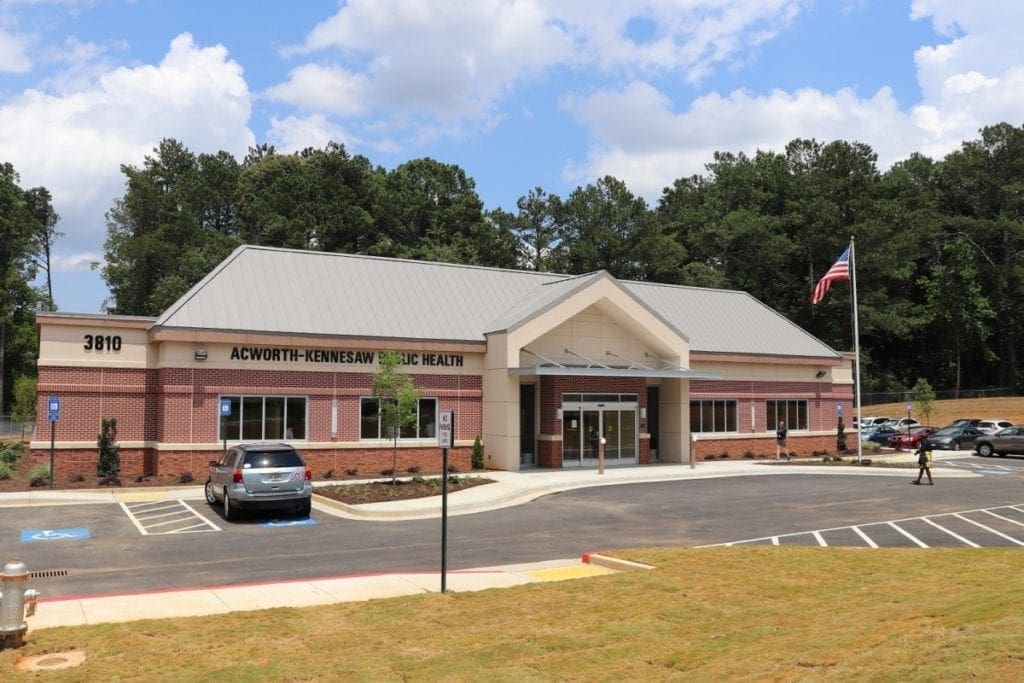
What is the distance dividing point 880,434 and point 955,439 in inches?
172

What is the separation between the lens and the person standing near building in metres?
37.9

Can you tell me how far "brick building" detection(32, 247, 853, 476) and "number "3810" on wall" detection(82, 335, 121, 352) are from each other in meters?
0.04

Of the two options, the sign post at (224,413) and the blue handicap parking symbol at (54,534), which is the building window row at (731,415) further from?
the blue handicap parking symbol at (54,534)

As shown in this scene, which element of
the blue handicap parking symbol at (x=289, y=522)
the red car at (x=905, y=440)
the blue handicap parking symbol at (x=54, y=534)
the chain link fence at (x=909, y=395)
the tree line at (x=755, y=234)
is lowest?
the blue handicap parking symbol at (x=289, y=522)

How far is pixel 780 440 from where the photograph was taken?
38031mm

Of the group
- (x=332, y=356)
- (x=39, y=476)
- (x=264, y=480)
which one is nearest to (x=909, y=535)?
(x=264, y=480)

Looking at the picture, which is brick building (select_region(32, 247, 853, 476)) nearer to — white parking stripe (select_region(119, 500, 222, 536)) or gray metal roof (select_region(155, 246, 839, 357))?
gray metal roof (select_region(155, 246, 839, 357))

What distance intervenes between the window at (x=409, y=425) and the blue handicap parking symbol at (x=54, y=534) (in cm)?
1238

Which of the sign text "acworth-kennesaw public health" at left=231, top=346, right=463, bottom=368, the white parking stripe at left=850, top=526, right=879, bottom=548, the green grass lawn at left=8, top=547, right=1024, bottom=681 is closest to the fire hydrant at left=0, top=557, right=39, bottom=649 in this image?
the green grass lawn at left=8, top=547, right=1024, bottom=681

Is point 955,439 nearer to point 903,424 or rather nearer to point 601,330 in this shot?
point 903,424

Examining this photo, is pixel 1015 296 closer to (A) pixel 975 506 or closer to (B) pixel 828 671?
(A) pixel 975 506

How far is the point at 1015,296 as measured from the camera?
77.9 metres

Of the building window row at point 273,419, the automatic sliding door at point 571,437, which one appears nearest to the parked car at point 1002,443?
the automatic sliding door at point 571,437

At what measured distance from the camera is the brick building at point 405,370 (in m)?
28.0
